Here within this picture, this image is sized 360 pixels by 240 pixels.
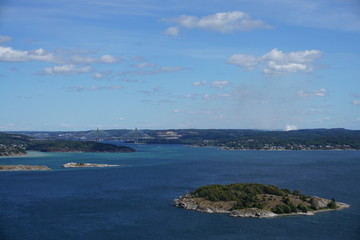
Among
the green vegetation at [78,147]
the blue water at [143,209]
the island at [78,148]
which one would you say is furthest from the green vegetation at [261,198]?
the green vegetation at [78,147]

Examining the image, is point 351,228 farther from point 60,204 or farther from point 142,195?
point 60,204

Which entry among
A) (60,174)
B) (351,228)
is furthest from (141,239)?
(60,174)

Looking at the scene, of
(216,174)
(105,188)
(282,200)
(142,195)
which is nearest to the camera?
(282,200)

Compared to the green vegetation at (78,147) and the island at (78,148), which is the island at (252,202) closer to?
the island at (78,148)

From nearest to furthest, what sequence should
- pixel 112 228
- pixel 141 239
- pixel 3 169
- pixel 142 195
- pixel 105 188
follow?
pixel 141 239 < pixel 112 228 < pixel 142 195 < pixel 105 188 < pixel 3 169

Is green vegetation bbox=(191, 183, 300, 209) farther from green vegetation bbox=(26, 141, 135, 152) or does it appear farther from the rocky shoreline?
green vegetation bbox=(26, 141, 135, 152)

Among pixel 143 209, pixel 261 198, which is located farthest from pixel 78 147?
pixel 261 198

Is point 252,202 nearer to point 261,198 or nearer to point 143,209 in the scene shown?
point 261,198

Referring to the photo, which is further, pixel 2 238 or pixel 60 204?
pixel 60 204

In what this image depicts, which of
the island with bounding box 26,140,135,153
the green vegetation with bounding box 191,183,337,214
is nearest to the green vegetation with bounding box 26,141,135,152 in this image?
the island with bounding box 26,140,135,153
